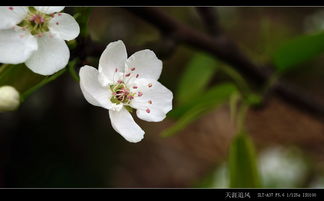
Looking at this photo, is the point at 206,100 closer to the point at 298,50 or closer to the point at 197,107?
the point at 197,107

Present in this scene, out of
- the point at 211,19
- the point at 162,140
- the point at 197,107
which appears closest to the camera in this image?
the point at 197,107

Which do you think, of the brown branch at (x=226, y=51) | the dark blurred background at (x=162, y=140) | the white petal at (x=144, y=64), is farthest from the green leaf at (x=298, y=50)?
the dark blurred background at (x=162, y=140)

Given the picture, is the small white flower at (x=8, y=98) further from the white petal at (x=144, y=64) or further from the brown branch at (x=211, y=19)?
the brown branch at (x=211, y=19)

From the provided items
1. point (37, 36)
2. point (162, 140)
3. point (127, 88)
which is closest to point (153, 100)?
point (127, 88)

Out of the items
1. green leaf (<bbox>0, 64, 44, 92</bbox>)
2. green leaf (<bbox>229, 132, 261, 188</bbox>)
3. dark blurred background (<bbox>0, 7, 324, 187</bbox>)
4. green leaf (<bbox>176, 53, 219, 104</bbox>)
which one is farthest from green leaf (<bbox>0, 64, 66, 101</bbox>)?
dark blurred background (<bbox>0, 7, 324, 187</bbox>)

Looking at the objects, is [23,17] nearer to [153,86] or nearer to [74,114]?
[153,86]

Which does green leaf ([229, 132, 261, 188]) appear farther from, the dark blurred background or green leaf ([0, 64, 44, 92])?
the dark blurred background
